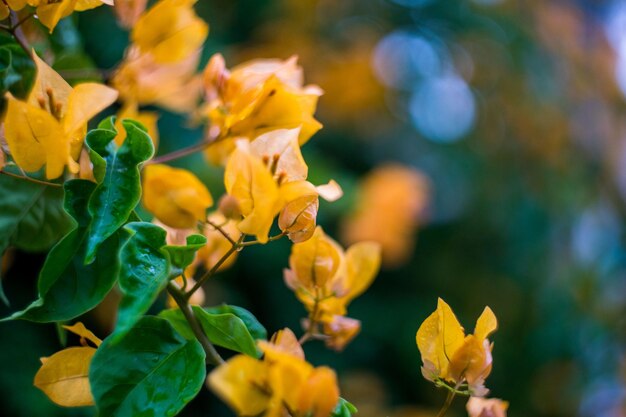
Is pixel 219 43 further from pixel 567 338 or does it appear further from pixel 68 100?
pixel 567 338

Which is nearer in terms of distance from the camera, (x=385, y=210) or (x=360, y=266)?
(x=360, y=266)

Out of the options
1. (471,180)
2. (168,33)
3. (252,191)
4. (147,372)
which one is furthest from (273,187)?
(471,180)

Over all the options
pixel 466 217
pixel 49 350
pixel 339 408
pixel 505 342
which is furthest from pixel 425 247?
pixel 339 408

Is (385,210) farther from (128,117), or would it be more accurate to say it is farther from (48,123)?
(48,123)

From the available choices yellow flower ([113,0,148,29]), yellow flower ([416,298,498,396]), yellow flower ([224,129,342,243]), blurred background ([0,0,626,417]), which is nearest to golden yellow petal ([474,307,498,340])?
yellow flower ([416,298,498,396])

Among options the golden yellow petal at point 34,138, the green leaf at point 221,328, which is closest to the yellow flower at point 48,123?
the golden yellow petal at point 34,138

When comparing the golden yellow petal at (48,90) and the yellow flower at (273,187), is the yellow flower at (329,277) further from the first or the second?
the golden yellow petal at (48,90)
